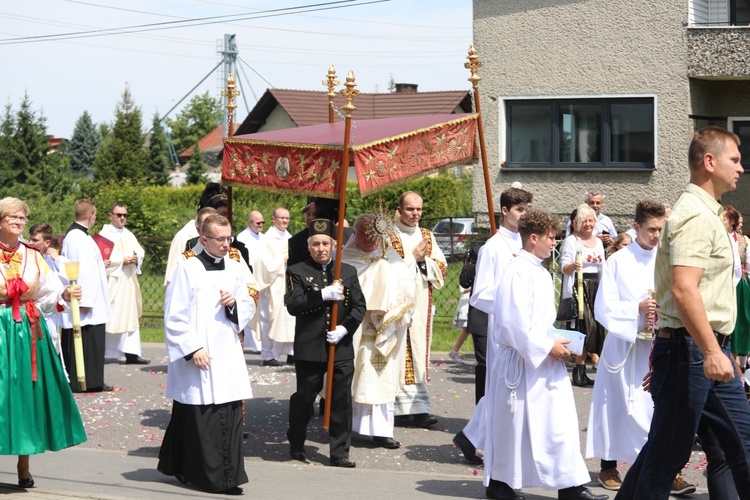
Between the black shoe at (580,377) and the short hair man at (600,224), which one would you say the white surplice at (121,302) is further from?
the short hair man at (600,224)

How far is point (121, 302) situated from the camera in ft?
47.5

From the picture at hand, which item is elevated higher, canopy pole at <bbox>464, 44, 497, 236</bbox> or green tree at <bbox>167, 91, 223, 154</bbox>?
green tree at <bbox>167, 91, 223, 154</bbox>

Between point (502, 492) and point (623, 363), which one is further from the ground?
point (623, 363)

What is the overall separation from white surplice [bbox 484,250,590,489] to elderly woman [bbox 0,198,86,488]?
282 cm

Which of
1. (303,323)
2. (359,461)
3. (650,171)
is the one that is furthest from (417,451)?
(650,171)

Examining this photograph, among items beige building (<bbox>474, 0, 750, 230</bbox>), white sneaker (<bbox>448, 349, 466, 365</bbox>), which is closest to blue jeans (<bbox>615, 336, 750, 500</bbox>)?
white sneaker (<bbox>448, 349, 466, 365</bbox>)

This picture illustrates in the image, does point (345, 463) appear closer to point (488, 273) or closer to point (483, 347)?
point (483, 347)

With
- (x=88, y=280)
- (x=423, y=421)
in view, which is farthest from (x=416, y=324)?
(x=88, y=280)

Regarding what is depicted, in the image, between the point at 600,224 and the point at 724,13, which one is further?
the point at 724,13

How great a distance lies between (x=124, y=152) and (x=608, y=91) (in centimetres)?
3951

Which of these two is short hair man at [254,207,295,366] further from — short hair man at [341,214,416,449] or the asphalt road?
short hair man at [341,214,416,449]

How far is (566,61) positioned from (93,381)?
11.4 metres

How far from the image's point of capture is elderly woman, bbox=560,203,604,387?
12117 millimetres

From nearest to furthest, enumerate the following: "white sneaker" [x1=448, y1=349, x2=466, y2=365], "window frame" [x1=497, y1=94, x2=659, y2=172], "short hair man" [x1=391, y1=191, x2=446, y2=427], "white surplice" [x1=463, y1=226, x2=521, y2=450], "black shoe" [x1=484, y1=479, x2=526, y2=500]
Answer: "black shoe" [x1=484, y1=479, x2=526, y2=500], "white surplice" [x1=463, y1=226, x2=521, y2=450], "short hair man" [x1=391, y1=191, x2=446, y2=427], "white sneaker" [x1=448, y1=349, x2=466, y2=365], "window frame" [x1=497, y1=94, x2=659, y2=172]
